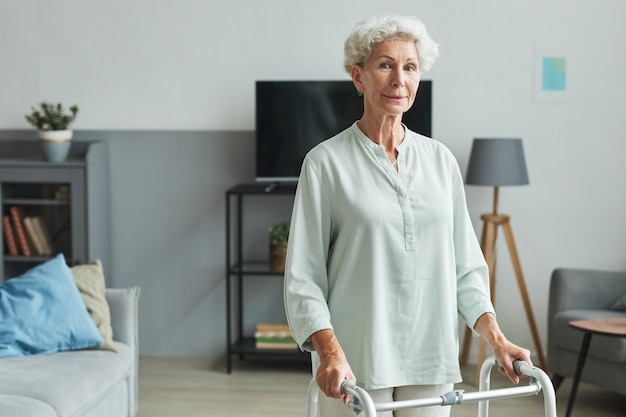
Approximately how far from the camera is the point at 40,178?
4852mm

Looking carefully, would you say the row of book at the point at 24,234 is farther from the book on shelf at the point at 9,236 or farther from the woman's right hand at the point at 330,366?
the woman's right hand at the point at 330,366

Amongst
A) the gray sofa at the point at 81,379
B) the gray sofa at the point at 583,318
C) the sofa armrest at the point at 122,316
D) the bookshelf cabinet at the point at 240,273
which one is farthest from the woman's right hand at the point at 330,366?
the bookshelf cabinet at the point at 240,273

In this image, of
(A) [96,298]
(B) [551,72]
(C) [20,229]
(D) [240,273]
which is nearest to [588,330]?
(B) [551,72]

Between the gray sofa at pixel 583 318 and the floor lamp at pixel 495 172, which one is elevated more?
the floor lamp at pixel 495 172

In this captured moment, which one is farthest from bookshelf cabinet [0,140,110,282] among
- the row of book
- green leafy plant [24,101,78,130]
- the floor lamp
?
the floor lamp

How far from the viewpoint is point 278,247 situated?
4840 mm

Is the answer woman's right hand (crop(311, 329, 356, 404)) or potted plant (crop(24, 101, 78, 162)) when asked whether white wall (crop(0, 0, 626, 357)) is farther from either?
woman's right hand (crop(311, 329, 356, 404))

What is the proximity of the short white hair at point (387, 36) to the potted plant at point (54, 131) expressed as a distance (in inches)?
132

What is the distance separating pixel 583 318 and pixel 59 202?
282 centimetres

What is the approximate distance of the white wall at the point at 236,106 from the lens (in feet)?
16.2

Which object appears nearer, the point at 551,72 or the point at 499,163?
the point at 499,163

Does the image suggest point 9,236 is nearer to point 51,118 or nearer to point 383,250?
point 51,118

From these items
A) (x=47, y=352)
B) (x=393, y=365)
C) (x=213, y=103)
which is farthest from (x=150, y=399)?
(x=393, y=365)

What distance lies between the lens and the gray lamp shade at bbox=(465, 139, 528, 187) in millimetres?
4605
